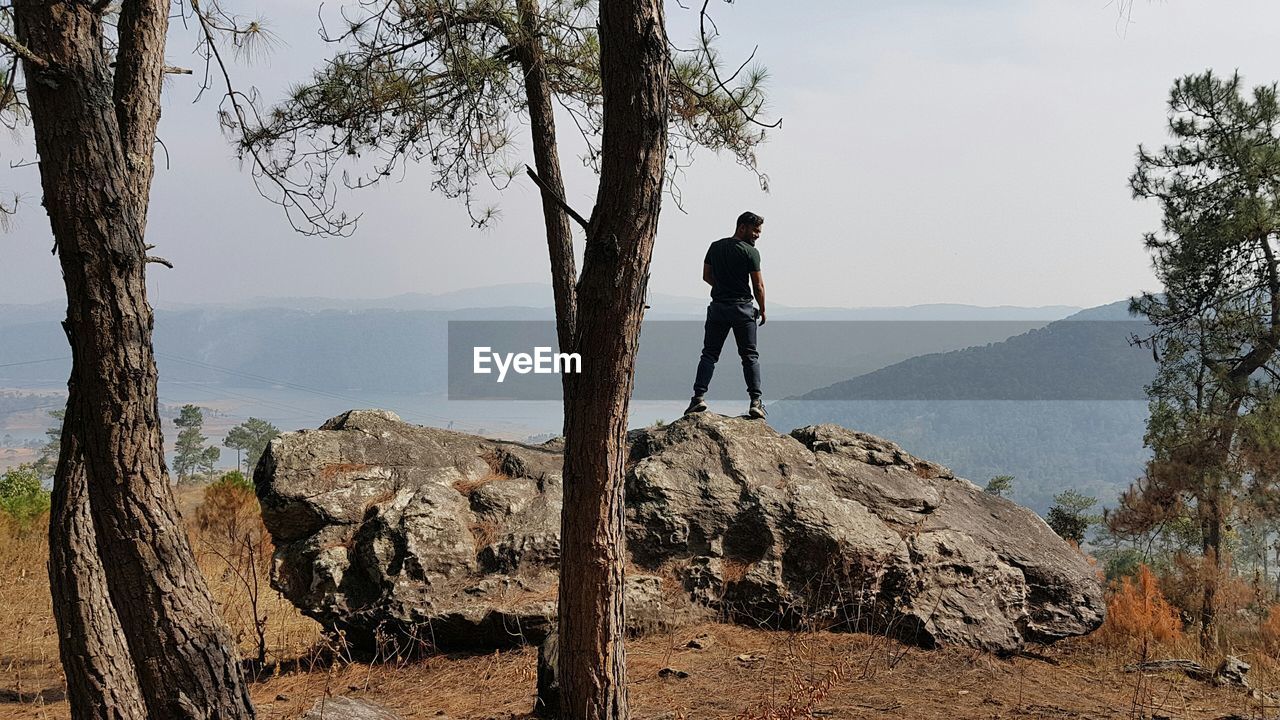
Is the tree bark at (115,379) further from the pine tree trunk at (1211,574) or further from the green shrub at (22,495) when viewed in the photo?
the green shrub at (22,495)

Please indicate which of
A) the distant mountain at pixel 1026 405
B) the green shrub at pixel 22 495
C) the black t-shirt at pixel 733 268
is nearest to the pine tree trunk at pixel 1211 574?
the black t-shirt at pixel 733 268

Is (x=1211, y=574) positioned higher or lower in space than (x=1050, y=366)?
lower

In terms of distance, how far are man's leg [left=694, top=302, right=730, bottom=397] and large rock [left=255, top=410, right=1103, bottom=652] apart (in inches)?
25.9

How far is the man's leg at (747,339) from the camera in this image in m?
7.56

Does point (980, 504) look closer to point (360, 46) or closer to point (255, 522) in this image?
point (360, 46)

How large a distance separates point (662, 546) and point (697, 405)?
1.73 meters

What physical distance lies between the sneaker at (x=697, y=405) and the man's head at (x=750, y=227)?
147 centimetres

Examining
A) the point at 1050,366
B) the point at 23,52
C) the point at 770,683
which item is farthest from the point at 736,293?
the point at 1050,366

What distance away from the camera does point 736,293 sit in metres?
7.59

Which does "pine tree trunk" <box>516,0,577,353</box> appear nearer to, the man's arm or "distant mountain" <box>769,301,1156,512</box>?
the man's arm

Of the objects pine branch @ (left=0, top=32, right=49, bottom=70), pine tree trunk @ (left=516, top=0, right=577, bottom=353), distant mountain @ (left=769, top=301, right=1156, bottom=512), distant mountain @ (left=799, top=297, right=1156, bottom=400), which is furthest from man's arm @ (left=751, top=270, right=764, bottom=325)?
distant mountain @ (left=799, top=297, right=1156, bottom=400)

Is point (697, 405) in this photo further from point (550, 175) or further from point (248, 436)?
point (248, 436)

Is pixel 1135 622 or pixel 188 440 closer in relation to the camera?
pixel 1135 622

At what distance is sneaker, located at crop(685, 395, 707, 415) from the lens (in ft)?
25.6
